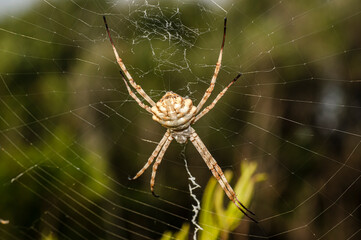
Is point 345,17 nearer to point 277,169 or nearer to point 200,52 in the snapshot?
point 200,52

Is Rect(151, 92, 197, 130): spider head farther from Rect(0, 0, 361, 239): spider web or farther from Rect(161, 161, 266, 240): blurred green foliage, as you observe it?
Rect(161, 161, 266, 240): blurred green foliage

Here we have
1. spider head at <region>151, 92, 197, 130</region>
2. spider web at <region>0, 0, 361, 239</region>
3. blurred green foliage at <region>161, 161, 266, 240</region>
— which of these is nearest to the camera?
blurred green foliage at <region>161, 161, 266, 240</region>

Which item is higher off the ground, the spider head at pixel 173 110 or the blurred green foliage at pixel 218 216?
the spider head at pixel 173 110

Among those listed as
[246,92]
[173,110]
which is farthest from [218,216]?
[246,92]

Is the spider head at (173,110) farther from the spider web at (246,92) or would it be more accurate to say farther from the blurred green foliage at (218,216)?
the blurred green foliage at (218,216)

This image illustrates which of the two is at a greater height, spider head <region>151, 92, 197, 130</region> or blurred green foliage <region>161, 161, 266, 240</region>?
spider head <region>151, 92, 197, 130</region>

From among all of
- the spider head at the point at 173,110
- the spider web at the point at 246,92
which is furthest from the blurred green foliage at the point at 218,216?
the spider web at the point at 246,92

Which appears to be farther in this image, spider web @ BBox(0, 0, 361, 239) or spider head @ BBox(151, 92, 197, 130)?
spider web @ BBox(0, 0, 361, 239)

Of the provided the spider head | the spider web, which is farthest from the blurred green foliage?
the spider web

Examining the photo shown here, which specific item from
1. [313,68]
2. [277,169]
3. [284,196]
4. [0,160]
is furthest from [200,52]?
[0,160]
